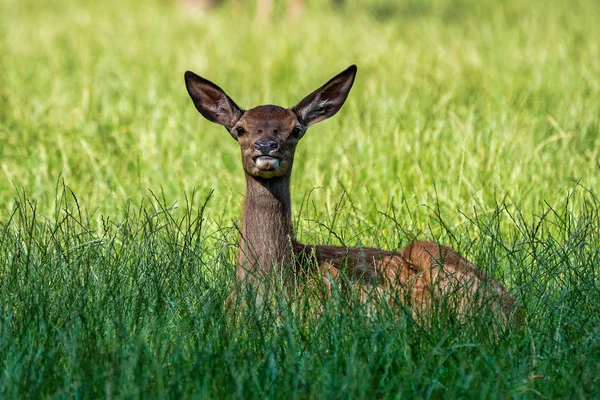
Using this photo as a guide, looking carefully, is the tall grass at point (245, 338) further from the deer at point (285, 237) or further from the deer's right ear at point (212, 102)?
the deer's right ear at point (212, 102)

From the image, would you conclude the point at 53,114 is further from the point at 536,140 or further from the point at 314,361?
the point at 314,361

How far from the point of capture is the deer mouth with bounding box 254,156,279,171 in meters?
4.89

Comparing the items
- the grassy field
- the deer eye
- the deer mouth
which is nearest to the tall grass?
the grassy field

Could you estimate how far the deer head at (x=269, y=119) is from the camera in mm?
4926

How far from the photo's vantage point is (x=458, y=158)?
22.6ft

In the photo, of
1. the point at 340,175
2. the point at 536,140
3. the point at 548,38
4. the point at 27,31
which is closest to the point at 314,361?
the point at 340,175

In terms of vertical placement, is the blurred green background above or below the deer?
above

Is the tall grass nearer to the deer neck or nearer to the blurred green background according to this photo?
the deer neck

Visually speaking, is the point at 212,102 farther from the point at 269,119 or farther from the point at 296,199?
the point at 296,199

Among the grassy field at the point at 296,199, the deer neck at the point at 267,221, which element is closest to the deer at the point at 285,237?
the deer neck at the point at 267,221

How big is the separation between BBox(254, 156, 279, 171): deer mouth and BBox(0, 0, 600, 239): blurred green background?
0.88 meters

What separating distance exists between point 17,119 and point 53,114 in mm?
306

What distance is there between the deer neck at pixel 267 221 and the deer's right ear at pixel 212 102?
38 cm

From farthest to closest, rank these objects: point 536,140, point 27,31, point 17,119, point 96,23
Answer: point 96,23 → point 27,31 → point 17,119 → point 536,140
